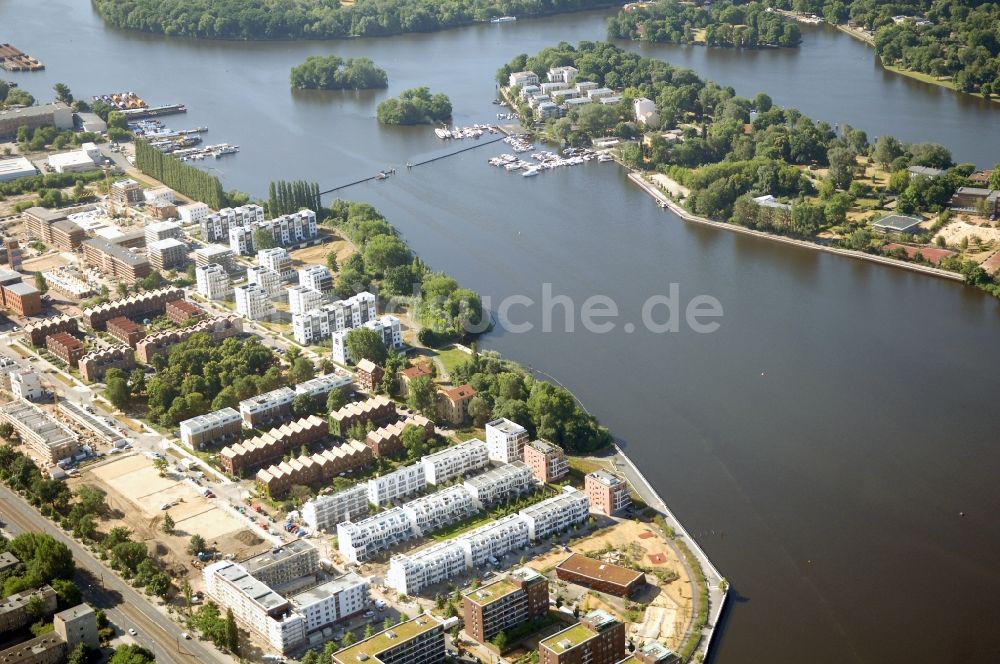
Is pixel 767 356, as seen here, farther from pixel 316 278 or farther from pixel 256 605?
pixel 256 605

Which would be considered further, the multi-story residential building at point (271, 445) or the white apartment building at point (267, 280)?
the white apartment building at point (267, 280)

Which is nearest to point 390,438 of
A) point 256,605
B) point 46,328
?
point 256,605

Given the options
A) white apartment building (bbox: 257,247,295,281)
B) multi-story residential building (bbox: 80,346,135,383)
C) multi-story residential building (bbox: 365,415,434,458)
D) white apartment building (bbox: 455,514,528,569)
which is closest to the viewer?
white apartment building (bbox: 455,514,528,569)

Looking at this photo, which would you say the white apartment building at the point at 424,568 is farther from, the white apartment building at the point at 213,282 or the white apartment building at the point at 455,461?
the white apartment building at the point at 213,282

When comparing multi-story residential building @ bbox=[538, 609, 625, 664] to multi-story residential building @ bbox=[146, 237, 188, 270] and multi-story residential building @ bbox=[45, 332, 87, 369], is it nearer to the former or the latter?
multi-story residential building @ bbox=[45, 332, 87, 369]

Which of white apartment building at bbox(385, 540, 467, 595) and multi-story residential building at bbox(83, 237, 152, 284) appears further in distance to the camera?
multi-story residential building at bbox(83, 237, 152, 284)

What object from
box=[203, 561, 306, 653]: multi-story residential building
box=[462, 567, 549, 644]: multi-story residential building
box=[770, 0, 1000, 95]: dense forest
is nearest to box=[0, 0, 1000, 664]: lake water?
box=[770, 0, 1000, 95]: dense forest

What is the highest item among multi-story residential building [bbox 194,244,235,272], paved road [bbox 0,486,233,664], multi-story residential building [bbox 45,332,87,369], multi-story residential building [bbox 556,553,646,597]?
multi-story residential building [bbox 194,244,235,272]

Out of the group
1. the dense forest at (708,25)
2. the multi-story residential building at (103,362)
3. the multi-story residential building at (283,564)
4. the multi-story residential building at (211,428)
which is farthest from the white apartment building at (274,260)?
the dense forest at (708,25)
